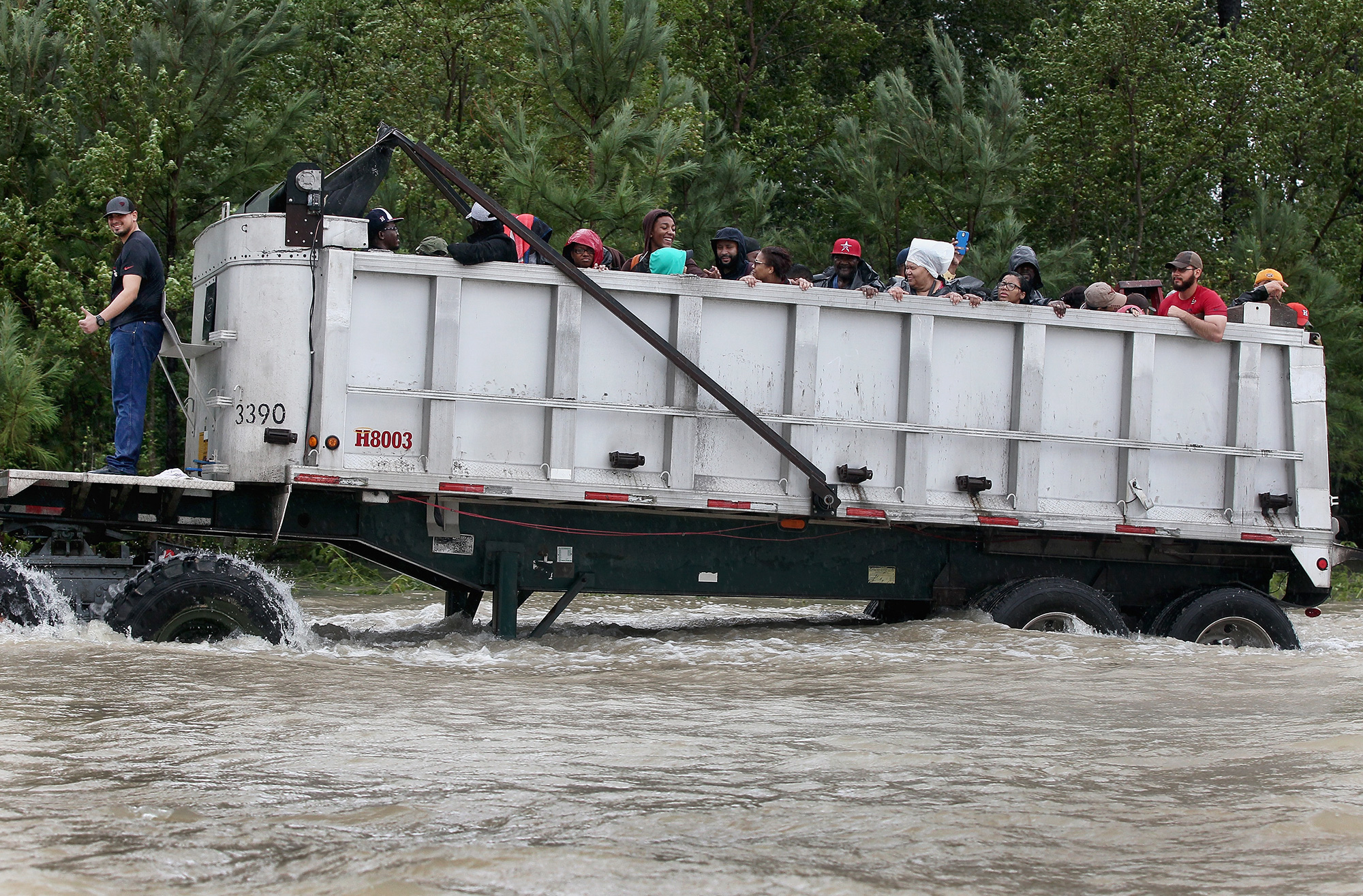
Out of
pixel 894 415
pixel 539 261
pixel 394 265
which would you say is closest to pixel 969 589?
pixel 894 415

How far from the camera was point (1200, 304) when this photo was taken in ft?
33.5

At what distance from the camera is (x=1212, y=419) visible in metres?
10.2

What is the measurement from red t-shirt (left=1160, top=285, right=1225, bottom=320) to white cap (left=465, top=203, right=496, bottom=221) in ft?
15.4

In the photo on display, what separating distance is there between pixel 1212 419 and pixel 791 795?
6.13 meters

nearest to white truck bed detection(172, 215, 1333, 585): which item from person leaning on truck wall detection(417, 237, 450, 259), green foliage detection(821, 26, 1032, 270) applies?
person leaning on truck wall detection(417, 237, 450, 259)

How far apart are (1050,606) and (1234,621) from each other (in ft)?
4.61

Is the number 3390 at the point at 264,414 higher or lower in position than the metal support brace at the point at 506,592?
higher

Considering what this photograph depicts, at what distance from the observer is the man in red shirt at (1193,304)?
9984mm

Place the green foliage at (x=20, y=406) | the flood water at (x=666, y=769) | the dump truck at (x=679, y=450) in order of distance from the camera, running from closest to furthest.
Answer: the flood water at (x=666, y=769), the dump truck at (x=679, y=450), the green foliage at (x=20, y=406)

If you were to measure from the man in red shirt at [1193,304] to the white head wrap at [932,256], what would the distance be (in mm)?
1597

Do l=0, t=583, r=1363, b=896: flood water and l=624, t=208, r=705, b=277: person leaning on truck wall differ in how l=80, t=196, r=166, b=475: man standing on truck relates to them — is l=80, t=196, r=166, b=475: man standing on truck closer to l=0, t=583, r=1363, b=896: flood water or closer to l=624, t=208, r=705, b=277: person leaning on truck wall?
l=0, t=583, r=1363, b=896: flood water

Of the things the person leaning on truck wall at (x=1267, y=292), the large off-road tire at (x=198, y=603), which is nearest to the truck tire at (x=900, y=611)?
the person leaning on truck wall at (x=1267, y=292)

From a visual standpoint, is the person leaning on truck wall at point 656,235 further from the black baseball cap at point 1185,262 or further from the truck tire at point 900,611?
the black baseball cap at point 1185,262

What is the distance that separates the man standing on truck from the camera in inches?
340
